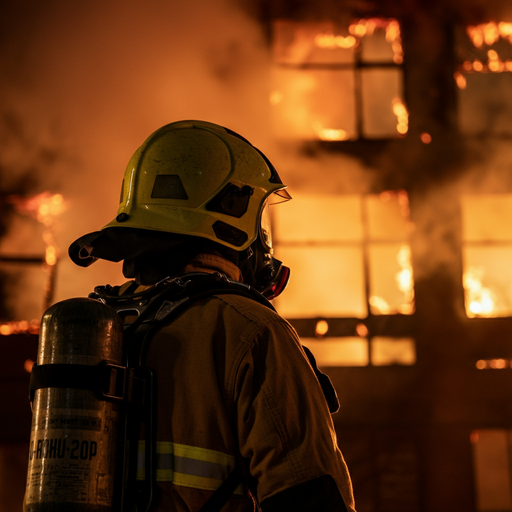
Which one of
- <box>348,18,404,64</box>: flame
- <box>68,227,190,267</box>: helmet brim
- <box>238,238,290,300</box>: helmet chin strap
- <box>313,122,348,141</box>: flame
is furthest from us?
<box>348,18,404,64</box>: flame

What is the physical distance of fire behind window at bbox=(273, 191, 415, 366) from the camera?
19.3 ft

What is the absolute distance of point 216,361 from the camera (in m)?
1.18

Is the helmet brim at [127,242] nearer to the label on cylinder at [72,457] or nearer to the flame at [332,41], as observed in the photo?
the label on cylinder at [72,457]

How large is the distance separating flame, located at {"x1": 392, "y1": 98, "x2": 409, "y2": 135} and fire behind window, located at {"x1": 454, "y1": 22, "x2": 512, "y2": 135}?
59 cm

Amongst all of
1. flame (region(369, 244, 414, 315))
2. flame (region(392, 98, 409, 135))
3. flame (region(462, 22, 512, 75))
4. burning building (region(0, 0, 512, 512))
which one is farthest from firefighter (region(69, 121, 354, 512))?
flame (region(462, 22, 512, 75))

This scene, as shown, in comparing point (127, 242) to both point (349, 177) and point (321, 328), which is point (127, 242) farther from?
point (349, 177)

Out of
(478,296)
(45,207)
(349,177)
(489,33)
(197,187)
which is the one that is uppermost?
(489,33)

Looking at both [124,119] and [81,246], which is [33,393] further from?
[124,119]

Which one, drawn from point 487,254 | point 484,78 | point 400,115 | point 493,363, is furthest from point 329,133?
point 493,363

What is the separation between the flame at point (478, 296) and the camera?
604 centimetres

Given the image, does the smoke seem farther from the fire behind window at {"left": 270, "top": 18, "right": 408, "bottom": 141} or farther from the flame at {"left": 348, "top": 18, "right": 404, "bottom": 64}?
the flame at {"left": 348, "top": 18, "right": 404, "bottom": 64}

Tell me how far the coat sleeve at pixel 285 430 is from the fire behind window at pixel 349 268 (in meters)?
4.74

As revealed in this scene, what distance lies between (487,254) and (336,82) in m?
2.42

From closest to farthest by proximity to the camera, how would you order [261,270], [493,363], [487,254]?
[261,270], [493,363], [487,254]
